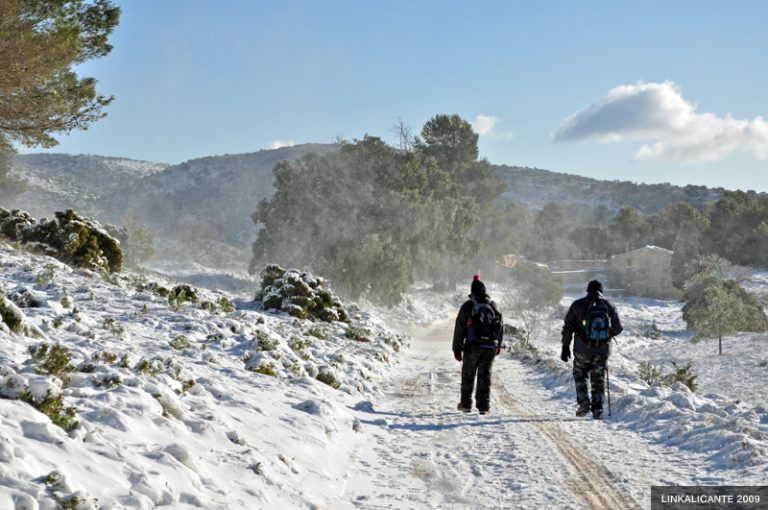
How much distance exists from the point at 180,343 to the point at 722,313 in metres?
40.1

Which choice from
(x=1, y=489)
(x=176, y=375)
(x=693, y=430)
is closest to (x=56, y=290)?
(x=176, y=375)

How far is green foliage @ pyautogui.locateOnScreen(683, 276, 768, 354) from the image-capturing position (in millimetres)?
40656

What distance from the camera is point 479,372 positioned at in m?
10.0

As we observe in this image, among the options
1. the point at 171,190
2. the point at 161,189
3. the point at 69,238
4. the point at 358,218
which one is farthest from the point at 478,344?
the point at 161,189

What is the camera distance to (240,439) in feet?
19.7

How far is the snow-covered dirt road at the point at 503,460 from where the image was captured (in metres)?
5.71

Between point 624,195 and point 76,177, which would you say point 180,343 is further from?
point 624,195

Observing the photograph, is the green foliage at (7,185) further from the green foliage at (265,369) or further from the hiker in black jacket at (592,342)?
the hiker in black jacket at (592,342)

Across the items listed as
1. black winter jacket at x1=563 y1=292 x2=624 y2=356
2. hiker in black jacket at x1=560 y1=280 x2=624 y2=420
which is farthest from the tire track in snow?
black winter jacket at x1=563 y1=292 x2=624 y2=356

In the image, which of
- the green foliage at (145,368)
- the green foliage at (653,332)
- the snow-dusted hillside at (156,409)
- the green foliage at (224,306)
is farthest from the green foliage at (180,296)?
the green foliage at (653,332)

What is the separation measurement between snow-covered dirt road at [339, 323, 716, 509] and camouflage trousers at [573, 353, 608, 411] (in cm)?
40

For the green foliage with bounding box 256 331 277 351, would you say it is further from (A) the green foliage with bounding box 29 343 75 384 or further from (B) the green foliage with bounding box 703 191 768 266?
(B) the green foliage with bounding box 703 191 768 266

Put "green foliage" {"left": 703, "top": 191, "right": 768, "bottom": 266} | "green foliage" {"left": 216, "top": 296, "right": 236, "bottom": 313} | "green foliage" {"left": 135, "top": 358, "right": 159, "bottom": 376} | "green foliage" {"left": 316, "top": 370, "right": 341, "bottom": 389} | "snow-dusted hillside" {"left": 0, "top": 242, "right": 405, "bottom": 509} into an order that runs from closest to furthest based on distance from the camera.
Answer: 1. "snow-dusted hillside" {"left": 0, "top": 242, "right": 405, "bottom": 509}
2. "green foliage" {"left": 135, "top": 358, "right": 159, "bottom": 376}
3. "green foliage" {"left": 316, "top": 370, "right": 341, "bottom": 389}
4. "green foliage" {"left": 216, "top": 296, "right": 236, "bottom": 313}
5. "green foliage" {"left": 703, "top": 191, "right": 768, "bottom": 266}

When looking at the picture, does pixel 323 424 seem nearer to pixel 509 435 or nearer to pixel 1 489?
pixel 509 435
